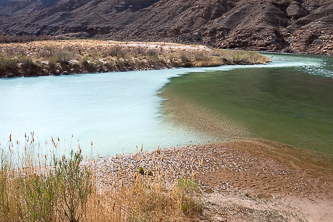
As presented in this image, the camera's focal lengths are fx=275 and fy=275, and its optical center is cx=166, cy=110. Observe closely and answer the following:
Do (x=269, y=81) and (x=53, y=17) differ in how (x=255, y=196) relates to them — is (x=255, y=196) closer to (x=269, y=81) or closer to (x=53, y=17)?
(x=269, y=81)

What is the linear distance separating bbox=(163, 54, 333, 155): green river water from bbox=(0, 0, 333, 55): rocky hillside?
3190cm

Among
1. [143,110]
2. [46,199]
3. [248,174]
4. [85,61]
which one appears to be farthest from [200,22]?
[46,199]

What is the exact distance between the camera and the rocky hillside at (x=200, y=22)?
45838mm

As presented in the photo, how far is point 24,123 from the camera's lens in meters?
7.43

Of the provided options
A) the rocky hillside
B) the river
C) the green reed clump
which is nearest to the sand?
the river

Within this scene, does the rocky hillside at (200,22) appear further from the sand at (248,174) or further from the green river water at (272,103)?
the sand at (248,174)

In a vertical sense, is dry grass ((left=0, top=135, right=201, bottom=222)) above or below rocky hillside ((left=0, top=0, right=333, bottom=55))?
below

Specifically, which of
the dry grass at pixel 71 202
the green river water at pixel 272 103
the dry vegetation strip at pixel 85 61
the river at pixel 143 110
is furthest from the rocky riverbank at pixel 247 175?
the dry vegetation strip at pixel 85 61

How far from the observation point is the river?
6.40 metres

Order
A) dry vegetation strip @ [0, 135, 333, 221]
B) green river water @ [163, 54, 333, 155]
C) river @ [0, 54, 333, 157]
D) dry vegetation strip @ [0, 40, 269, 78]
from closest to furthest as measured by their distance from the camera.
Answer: dry vegetation strip @ [0, 135, 333, 221], river @ [0, 54, 333, 157], green river water @ [163, 54, 333, 155], dry vegetation strip @ [0, 40, 269, 78]

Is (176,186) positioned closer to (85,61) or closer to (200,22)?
(85,61)

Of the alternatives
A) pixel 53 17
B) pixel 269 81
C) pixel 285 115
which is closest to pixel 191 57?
pixel 269 81

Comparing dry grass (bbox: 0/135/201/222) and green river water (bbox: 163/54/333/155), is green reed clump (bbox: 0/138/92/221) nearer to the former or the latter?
dry grass (bbox: 0/135/201/222)

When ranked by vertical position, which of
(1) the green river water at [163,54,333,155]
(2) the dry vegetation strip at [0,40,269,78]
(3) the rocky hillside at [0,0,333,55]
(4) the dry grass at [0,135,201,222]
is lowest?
(1) the green river water at [163,54,333,155]
